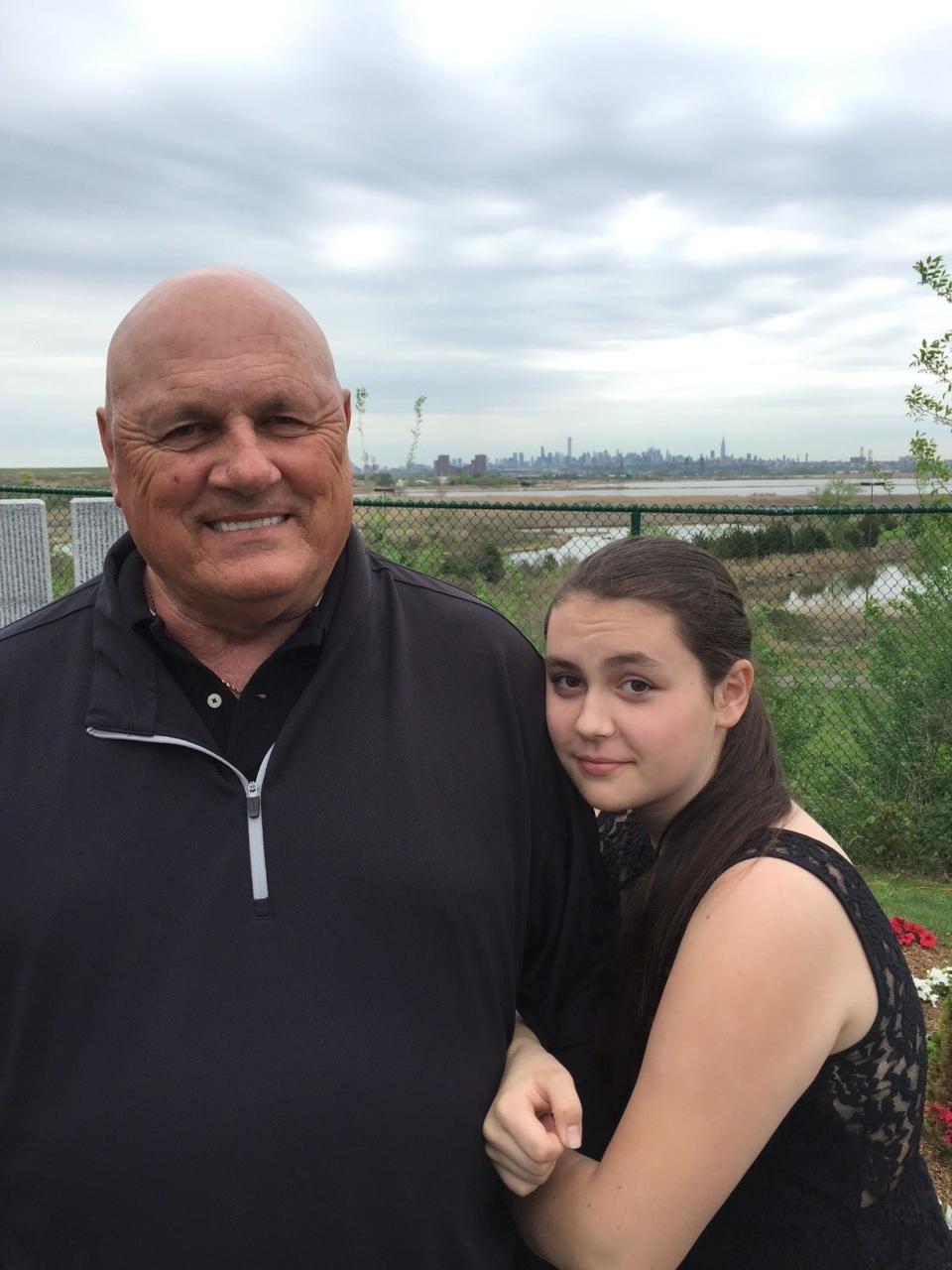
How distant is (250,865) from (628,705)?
67 cm

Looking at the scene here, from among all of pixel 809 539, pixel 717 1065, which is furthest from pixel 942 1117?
pixel 809 539

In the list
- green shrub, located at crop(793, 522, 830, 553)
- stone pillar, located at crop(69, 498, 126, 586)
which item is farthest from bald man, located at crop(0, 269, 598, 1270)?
green shrub, located at crop(793, 522, 830, 553)

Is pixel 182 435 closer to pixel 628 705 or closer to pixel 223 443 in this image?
pixel 223 443

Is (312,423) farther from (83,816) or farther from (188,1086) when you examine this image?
(188,1086)

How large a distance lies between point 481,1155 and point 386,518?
5282 millimetres

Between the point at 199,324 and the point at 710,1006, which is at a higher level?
the point at 199,324

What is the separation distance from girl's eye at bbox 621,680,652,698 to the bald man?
167 mm

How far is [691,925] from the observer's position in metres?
1.62

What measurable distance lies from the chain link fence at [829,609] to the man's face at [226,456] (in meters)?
4.31

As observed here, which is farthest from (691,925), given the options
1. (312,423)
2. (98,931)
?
(312,423)

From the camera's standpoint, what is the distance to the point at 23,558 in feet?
18.8

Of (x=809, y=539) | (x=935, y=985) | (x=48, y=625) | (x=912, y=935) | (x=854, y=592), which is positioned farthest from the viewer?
(x=854, y=592)

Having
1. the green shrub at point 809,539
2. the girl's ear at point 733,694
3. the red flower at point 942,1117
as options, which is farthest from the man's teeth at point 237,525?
the green shrub at point 809,539

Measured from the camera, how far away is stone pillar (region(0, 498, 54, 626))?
566 cm
